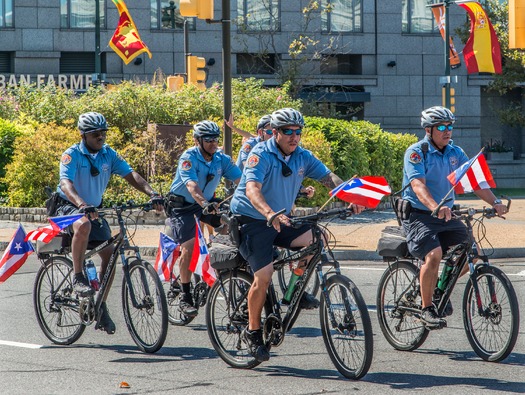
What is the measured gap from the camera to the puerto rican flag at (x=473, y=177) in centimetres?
815

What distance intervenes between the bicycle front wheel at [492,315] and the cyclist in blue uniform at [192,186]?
2765mm

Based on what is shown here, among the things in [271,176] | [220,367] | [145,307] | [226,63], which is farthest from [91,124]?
[226,63]

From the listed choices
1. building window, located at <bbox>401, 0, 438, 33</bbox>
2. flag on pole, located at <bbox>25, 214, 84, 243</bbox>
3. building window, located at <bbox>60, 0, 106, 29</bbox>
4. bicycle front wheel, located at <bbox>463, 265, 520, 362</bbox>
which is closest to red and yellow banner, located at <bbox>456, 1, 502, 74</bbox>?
building window, located at <bbox>401, 0, 438, 33</bbox>

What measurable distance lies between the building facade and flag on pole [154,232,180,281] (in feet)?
106

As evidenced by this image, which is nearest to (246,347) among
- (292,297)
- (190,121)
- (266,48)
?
(292,297)

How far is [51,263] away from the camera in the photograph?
365 inches

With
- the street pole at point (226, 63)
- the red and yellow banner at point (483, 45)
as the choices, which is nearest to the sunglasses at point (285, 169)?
the street pole at point (226, 63)

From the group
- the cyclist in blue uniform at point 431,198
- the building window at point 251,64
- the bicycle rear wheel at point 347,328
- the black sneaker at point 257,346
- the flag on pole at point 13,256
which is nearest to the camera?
the bicycle rear wheel at point 347,328

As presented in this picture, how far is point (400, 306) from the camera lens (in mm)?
8555

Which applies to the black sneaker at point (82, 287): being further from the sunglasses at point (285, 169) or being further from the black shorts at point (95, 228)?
the sunglasses at point (285, 169)

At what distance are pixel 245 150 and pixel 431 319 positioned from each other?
14.4ft

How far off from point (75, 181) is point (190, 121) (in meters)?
15.8

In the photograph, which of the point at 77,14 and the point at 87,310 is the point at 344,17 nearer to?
the point at 77,14

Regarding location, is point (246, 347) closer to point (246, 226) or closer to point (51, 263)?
point (246, 226)
